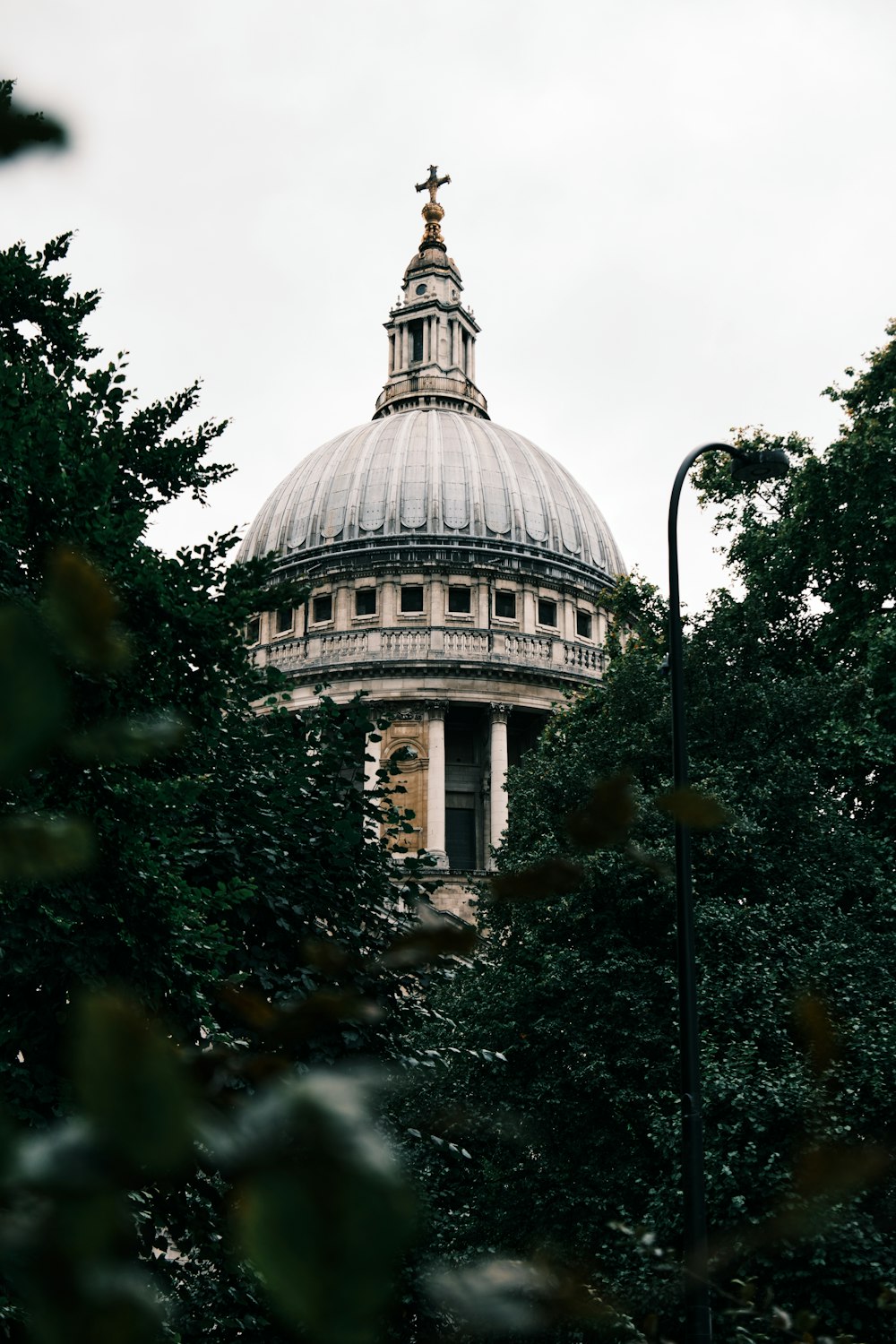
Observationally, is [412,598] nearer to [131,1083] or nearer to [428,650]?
[428,650]

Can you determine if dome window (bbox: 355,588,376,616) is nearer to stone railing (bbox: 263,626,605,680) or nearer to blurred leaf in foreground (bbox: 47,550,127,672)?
stone railing (bbox: 263,626,605,680)

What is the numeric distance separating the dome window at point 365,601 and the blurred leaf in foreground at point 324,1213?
6035 cm

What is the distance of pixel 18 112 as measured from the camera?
5.07 feet

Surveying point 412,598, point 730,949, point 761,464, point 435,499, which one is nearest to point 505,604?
point 412,598

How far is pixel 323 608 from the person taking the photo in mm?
61719

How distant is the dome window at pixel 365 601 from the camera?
61.2 m

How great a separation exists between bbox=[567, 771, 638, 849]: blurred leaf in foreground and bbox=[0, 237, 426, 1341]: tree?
14.6ft

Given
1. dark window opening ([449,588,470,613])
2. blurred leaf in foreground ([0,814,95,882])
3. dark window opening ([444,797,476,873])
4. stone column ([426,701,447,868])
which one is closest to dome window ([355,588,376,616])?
dark window opening ([449,588,470,613])

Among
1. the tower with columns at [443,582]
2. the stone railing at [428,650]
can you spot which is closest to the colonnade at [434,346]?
the tower with columns at [443,582]

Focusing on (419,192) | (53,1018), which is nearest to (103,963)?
(53,1018)

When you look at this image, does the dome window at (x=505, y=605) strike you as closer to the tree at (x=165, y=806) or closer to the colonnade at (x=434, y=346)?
the colonnade at (x=434, y=346)

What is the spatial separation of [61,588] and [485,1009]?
20809 millimetres

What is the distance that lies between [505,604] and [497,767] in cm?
963

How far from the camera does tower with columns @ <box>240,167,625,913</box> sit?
2217 inches
